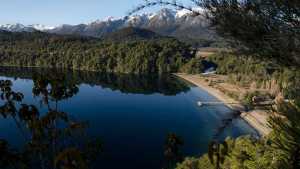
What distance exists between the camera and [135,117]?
59.9 metres

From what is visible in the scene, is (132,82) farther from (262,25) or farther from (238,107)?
(238,107)

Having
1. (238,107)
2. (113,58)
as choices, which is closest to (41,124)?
(238,107)

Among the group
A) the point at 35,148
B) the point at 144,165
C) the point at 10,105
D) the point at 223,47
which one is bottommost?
the point at 144,165

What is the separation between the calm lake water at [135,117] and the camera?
3891cm

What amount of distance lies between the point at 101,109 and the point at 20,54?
9345cm

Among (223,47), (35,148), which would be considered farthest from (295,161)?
(35,148)

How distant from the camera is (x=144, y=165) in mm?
37406

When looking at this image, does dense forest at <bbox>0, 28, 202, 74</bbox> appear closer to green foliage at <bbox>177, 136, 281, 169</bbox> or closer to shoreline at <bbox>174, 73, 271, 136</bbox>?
shoreline at <bbox>174, 73, 271, 136</bbox>

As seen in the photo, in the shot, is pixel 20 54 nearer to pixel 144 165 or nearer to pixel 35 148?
pixel 144 165

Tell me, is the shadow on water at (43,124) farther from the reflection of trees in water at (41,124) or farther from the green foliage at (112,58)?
the green foliage at (112,58)

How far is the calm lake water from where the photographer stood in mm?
38906

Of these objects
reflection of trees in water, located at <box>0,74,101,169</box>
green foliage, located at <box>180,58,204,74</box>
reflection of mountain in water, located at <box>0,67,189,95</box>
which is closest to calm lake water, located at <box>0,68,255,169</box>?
reflection of trees in water, located at <box>0,74,101,169</box>

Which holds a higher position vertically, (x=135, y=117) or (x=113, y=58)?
(x=113, y=58)

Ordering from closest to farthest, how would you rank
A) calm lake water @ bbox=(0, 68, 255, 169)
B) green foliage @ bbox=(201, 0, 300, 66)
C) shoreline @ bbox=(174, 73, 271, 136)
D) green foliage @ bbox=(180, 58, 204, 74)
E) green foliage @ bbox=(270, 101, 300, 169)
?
1. green foliage @ bbox=(270, 101, 300, 169)
2. green foliage @ bbox=(201, 0, 300, 66)
3. shoreline @ bbox=(174, 73, 271, 136)
4. calm lake water @ bbox=(0, 68, 255, 169)
5. green foliage @ bbox=(180, 58, 204, 74)
